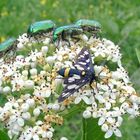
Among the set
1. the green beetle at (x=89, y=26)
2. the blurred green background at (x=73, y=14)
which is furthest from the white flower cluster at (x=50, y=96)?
the blurred green background at (x=73, y=14)

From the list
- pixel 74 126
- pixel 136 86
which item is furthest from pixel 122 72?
pixel 74 126

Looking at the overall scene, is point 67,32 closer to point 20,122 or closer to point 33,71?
point 33,71

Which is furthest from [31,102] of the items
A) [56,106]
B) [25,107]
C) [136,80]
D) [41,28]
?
[41,28]

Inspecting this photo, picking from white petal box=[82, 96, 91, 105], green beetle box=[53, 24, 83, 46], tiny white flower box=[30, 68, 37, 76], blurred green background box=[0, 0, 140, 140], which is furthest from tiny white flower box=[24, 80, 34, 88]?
blurred green background box=[0, 0, 140, 140]

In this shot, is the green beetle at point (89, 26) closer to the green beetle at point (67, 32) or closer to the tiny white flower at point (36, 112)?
the green beetle at point (67, 32)

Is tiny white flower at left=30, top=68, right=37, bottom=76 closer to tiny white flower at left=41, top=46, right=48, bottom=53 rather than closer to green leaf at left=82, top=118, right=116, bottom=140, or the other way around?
tiny white flower at left=41, top=46, right=48, bottom=53
